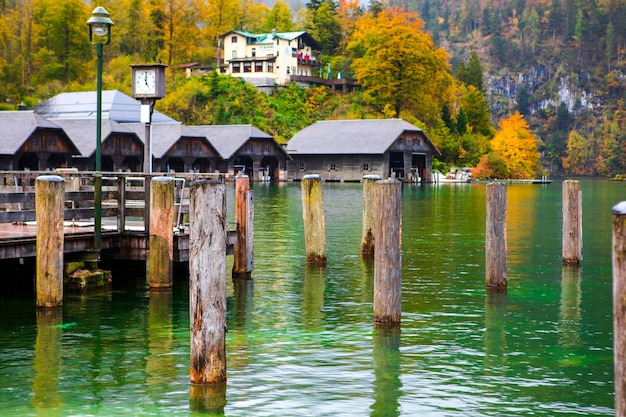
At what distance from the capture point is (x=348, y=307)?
59.8ft

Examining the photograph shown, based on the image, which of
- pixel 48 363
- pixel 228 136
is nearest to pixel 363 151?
pixel 228 136

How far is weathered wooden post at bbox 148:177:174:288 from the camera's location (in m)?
17.6

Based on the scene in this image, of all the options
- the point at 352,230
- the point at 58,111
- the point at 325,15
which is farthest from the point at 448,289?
the point at 325,15

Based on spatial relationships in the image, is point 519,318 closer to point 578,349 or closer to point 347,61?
point 578,349

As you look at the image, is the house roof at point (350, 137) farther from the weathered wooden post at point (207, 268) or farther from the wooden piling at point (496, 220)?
the weathered wooden post at point (207, 268)

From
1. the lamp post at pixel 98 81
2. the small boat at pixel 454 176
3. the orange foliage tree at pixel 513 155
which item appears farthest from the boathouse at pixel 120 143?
the lamp post at pixel 98 81

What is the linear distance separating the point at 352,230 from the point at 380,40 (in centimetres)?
7871

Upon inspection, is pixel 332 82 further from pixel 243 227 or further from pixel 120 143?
pixel 243 227

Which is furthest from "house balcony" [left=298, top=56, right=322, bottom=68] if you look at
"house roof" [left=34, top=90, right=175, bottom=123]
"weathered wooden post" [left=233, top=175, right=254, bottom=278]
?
"weathered wooden post" [left=233, top=175, right=254, bottom=278]

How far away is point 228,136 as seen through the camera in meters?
90.4

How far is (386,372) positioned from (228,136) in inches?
3082

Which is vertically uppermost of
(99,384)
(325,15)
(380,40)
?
(325,15)

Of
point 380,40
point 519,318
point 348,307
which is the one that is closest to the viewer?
point 519,318

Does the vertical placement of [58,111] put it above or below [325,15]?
below
